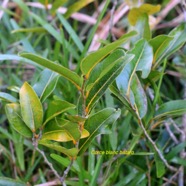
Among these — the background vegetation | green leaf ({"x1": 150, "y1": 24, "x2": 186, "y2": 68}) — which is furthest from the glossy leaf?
green leaf ({"x1": 150, "y1": 24, "x2": 186, "y2": 68})

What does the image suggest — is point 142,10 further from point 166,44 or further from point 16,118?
point 16,118

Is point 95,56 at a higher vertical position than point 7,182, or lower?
higher

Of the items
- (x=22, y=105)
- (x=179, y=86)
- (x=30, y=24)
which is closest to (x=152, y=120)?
(x=22, y=105)

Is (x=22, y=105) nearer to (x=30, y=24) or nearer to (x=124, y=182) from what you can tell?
(x=124, y=182)

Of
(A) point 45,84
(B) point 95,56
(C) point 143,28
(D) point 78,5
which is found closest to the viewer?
(B) point 95,56

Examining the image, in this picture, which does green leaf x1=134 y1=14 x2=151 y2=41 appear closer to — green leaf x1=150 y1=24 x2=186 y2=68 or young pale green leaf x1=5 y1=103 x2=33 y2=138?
green leaf x1=150 y1=24 x2=186 y2=68

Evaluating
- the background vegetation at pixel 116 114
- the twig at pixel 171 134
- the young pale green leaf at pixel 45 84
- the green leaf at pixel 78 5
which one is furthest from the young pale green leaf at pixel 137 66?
the green leaf at pixel 78 5

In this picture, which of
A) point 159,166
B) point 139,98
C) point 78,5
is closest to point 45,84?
point 139,98
